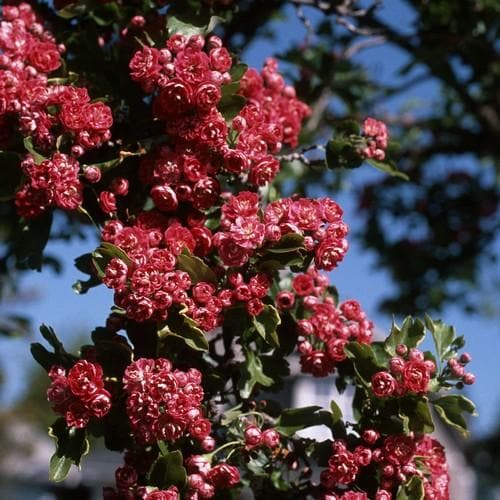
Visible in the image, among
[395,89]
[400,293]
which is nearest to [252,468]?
[395,89]

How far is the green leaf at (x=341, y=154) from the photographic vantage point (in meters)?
2.68

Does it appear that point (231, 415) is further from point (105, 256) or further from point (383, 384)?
point (105, 256)

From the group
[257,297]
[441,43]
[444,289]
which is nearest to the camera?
[257,297]

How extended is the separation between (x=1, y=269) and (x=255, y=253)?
5.42 feet

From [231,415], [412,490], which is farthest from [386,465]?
[231,415]

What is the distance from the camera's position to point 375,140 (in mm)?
2717

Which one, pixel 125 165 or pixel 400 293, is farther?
pixel 400 293

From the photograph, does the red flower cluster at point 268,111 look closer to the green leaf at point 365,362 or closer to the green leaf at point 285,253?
the green leaf at point 285,253

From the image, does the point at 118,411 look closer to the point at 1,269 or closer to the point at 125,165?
the point at 125,165

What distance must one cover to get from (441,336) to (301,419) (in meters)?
0.43

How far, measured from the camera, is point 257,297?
7.11ft

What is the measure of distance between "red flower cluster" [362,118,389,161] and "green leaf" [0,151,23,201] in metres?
1.01

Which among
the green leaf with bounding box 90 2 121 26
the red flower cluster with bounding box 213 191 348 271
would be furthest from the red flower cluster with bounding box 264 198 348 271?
the green leaf with bounding box 90 2 121 26

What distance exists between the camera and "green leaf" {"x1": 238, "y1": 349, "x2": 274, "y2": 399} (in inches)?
94.9
